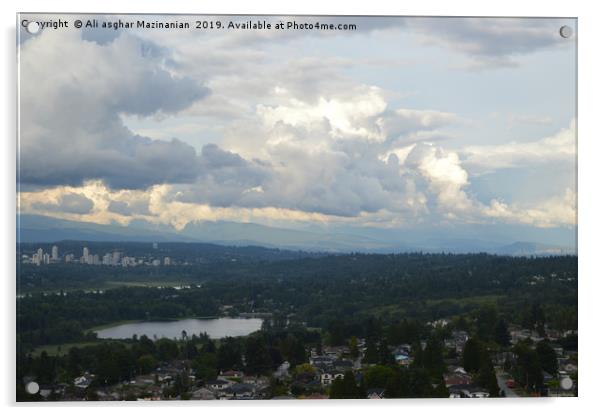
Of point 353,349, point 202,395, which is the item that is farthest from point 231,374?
point 353,349

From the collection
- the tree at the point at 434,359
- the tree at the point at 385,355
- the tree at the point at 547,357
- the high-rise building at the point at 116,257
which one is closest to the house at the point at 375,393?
the tree at the point at 385,355

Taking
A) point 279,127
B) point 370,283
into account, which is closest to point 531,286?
point 370,283

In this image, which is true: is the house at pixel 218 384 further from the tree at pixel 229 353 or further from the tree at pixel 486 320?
the tree at pixel 486 320

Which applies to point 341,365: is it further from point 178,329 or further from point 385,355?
point 178,329

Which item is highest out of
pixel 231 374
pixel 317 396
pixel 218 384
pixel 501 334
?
pixel 501 334

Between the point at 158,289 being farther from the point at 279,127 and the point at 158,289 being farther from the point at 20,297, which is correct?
the point at 279,127
